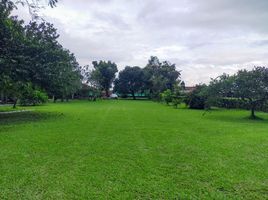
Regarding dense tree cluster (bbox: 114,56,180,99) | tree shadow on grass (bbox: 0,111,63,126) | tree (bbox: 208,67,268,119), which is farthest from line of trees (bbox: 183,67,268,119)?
dense tree cluster (bbox: 114,56,180,99)

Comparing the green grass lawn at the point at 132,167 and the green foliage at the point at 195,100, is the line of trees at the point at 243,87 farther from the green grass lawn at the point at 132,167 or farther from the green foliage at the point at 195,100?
the green grass lawn at the point at 132,167

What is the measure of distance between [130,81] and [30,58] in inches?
1997

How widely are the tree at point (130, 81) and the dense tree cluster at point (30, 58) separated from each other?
4654cm

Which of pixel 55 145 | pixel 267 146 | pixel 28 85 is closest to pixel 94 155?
pixel 55 145

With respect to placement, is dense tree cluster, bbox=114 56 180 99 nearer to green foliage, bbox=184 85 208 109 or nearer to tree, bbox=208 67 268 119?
green foliage, bbox=184 85 208 109

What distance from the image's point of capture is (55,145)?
813 centimetres

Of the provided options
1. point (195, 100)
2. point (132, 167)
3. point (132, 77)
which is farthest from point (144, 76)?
point (132, 167)

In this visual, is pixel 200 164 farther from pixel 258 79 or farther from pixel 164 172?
pixel 258 79

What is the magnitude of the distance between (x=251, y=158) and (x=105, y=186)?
3.79 metres

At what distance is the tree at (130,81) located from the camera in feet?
218

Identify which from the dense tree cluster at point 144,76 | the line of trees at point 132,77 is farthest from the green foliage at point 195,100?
the dense tree cluster at point 144,76

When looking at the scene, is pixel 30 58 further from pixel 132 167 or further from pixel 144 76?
pixel 144 76

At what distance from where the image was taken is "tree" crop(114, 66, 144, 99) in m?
66.3

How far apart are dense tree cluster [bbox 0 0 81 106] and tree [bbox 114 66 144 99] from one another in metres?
46.5
